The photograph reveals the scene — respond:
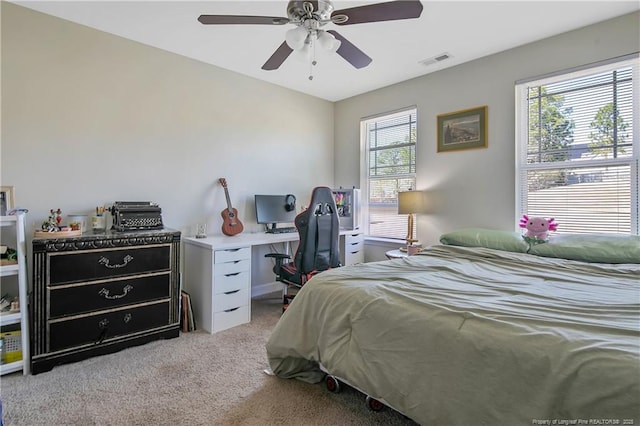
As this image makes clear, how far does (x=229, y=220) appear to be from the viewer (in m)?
3.46

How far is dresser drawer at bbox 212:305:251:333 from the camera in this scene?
282 centimetres

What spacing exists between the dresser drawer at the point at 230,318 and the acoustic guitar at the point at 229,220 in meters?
0.86

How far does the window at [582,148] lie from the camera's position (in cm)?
257

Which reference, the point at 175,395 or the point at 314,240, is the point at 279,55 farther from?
the point at 175,395

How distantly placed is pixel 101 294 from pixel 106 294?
0.03 meters

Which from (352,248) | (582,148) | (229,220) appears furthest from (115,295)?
(582,148)

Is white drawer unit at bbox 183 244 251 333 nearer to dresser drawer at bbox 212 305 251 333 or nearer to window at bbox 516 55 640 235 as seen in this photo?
dresser drawer at bbox 212 305 251 333

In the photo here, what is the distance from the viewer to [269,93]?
13.1 ft

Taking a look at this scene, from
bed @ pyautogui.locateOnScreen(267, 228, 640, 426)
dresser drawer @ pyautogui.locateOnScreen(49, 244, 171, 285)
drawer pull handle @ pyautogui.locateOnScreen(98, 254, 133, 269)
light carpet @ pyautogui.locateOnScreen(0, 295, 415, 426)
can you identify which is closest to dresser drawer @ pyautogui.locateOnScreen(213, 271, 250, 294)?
dresser drawer @ pyautogui.locateOnScreen(49, 244, 171, 285)

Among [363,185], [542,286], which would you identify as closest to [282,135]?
[363,185]

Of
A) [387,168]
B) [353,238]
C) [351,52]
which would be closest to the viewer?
[351,52]

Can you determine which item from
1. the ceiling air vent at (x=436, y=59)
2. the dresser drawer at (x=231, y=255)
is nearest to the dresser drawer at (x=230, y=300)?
the dresser drawer at (x=231, y=255)

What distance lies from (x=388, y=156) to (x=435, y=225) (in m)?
1.14

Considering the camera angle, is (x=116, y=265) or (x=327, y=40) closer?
(x=327, y=40)
